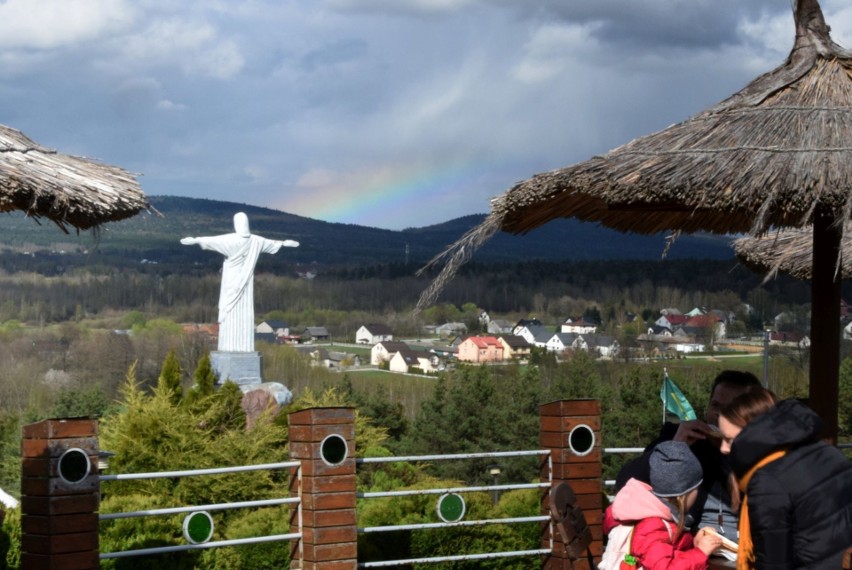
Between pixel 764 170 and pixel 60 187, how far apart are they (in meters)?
2.69

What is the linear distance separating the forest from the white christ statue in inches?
61.6

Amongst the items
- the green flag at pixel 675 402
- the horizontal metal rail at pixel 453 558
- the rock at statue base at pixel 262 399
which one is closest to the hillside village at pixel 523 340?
the rock at statue base at pixel 262 399

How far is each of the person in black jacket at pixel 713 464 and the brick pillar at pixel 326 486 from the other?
1.66 m

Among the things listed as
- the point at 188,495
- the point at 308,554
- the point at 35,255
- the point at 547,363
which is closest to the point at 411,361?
the point at 547,363

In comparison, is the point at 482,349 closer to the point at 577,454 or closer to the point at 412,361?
the point at 412,361

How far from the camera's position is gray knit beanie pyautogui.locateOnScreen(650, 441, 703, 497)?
3.71 m

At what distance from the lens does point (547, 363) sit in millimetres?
59688

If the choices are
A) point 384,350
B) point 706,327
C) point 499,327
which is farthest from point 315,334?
point 706,327

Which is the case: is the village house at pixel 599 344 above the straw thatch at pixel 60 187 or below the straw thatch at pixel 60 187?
below

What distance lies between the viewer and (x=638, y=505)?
3729 mm

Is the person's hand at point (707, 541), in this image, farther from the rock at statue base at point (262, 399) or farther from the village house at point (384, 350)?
the village house at point (384, 350)

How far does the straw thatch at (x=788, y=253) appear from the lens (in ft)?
24.2

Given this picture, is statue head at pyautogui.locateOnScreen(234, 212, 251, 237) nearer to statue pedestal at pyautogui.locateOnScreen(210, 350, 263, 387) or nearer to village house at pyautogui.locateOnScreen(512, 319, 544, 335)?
statue pedestal at pyautogui.locateOnScreen(210, 350, 263, 387)

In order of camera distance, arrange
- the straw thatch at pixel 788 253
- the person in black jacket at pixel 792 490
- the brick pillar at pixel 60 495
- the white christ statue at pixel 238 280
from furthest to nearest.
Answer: the white christ statue at pixel 238 280 < the straw thatch at pixel 788 253 < the brick pillar at pixel 60 495 < the person in black jacket at pixel 792 490
